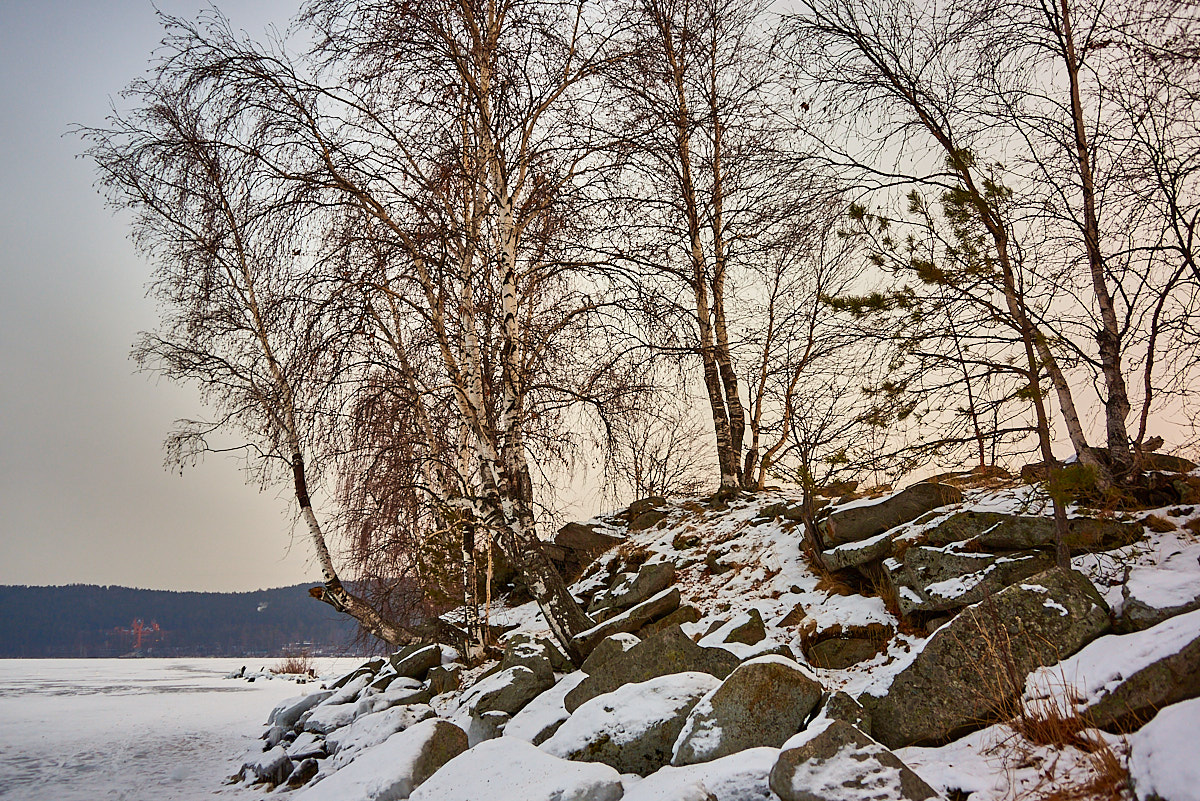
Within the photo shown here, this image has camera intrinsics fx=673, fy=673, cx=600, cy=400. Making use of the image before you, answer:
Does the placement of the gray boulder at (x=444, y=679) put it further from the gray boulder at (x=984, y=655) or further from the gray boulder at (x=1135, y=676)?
the gray boulder at (x=1135, y=676)

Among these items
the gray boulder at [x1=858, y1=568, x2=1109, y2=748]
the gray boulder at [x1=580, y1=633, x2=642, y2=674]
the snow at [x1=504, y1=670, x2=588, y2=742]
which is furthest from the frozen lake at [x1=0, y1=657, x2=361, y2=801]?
the gray boulder at [x1=858, y1=568, x2=1109, y2=748]

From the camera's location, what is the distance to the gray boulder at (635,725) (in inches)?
187

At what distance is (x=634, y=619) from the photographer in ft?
23.7

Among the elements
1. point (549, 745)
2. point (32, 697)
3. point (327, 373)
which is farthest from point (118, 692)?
point (549, 745)

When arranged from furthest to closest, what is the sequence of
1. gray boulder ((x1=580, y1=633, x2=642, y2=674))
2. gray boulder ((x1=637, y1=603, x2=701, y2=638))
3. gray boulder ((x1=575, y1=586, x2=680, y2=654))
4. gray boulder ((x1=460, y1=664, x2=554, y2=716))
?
gray boulder ((x1=575, y1=586, x2=680, y2=654)) → gray boulder ((x1=637, y1=603, x2=701, y2=638)) → gray boulder ((x1=460, y1=664, x2=554, y2=716)) → gray boulder ((x1=580, y1=633, x2=642, y2=674))

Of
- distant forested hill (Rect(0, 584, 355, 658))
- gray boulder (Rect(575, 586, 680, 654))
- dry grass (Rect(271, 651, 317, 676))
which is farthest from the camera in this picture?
distant forested hill (Rect(0, 584, 355, 658))

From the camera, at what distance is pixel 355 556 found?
10.5 m

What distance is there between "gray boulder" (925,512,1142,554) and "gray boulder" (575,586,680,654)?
2.75m

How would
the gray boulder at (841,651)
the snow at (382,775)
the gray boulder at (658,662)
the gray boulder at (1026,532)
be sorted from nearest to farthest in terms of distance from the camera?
the gray boulder at (1026,532)
the snow at (382,775)
the gray boulder at (841,651)
the gray boulder at (658,662)

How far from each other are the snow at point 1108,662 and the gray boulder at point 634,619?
3865 mm

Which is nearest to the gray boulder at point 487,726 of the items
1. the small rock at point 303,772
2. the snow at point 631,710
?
the snow at point 631,710

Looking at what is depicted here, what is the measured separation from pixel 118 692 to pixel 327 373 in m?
21.3

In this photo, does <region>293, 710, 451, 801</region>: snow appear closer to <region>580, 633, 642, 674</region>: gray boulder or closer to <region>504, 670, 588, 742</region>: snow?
<region>504, 670, 588, 742</region>: snow

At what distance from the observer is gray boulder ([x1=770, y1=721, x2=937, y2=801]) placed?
10.7ft
